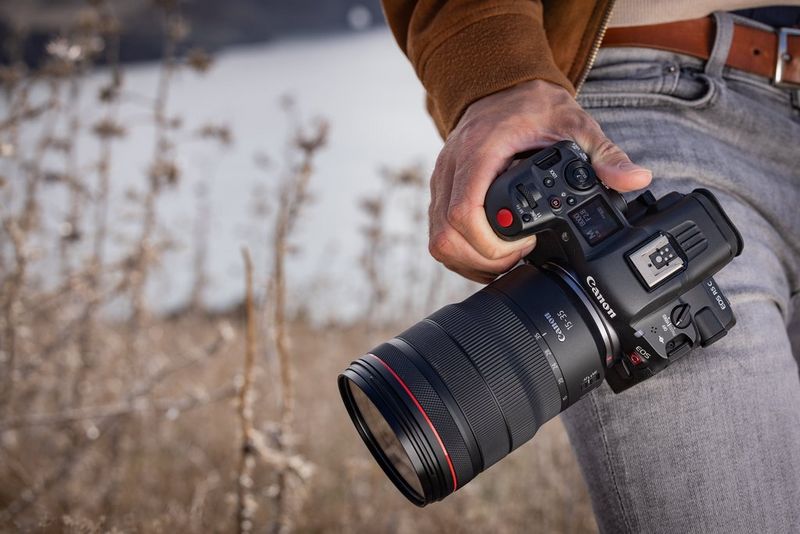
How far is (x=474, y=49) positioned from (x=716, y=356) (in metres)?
0.47

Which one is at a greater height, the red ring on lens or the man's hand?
the man's hand

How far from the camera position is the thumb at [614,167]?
0.83 metres

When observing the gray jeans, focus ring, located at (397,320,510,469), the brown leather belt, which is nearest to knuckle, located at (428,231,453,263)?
focus ring, located at (397,320,510,469)

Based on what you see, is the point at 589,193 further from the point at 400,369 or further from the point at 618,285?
the point at 400,369

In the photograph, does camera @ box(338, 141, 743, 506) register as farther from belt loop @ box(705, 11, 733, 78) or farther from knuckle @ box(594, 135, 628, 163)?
belt loop @ box(705, 11, 733, 78)

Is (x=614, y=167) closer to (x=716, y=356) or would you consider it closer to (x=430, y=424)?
(x=716, y=356)

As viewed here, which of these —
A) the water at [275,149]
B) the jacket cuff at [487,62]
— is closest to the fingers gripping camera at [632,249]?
the jacket cuff at [487,62]

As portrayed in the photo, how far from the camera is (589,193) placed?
894 mm

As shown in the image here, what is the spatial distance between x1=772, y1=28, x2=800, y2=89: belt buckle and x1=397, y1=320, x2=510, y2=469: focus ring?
559 mm

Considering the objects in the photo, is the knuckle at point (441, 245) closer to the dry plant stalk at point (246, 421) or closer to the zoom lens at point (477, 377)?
the zoom lens at point (477, 377)

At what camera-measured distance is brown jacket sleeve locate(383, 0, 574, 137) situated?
0.92 m

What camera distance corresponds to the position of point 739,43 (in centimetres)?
99

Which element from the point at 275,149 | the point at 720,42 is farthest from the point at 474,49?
the point at 275,149

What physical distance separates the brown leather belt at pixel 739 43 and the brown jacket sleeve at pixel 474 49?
0.41ft
